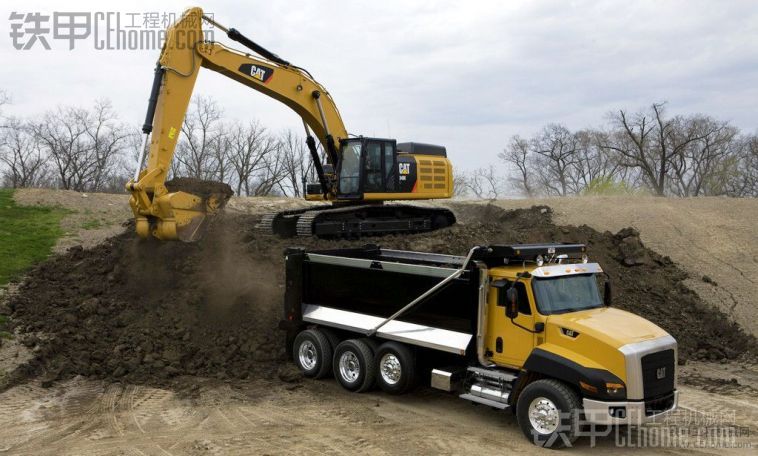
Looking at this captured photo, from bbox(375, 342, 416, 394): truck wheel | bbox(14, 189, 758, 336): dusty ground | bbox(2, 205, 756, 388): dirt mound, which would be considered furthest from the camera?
bbox(14, 189, 758, 336): dusty ground

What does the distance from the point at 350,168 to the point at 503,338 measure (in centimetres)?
968

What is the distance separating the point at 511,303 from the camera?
7.54 metres

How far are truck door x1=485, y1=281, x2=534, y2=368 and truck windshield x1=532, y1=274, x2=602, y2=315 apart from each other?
17 cm

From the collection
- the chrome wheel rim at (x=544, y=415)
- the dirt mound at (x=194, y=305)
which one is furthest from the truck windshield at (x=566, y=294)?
the dirt mound at (x=194, y=305)

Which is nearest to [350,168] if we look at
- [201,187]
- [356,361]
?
[201,187]

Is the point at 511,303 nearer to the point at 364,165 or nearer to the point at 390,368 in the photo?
the point at 390,368

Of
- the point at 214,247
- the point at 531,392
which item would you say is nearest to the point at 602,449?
the point at 531,392

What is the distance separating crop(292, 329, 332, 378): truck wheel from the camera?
9.57 meters

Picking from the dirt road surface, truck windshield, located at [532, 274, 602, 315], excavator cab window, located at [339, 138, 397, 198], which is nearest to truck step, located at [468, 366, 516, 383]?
the dirt road surface

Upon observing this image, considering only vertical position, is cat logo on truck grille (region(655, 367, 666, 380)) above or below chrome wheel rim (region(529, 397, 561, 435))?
above

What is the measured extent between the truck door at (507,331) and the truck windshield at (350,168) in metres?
9.13

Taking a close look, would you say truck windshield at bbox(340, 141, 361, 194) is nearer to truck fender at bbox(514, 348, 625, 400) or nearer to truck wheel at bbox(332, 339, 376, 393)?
truck wheel at bbox(332, 339, 376, 393)

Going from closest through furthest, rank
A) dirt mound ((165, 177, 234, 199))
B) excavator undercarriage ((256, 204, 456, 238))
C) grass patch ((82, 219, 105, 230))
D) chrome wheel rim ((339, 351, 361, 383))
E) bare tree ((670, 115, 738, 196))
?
chrome wheel rim ((339, 351, 361, 383)) < dirt mound ((165, 177, 234, 199)) < excavator undercarriage ((256, 204, 456, 238)) < grass patch ((82, 219, 105, 230)) < bare tree ((670, 115, 738, 196))

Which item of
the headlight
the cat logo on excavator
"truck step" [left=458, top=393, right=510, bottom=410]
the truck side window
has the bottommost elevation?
"truck step" [left=458, top=393, right=510, bottom=410]
